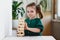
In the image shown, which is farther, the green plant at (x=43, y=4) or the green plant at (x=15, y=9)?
the green plant at (x=43, y=4)

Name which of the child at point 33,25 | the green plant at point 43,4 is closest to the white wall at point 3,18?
the child at point 33,25

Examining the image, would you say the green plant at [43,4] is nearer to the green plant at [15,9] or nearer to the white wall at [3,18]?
the green plant at [15,9]

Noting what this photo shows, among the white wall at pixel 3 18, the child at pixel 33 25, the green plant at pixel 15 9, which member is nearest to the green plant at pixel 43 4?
the child at pixel 33 25

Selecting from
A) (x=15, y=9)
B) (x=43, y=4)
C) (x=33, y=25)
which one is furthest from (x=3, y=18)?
(x=43, y=4)

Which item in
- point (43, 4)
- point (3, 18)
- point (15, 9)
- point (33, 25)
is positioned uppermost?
point (43, 4)

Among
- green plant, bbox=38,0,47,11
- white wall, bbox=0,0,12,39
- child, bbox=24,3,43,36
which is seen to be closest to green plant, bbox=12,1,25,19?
child, bbox=24,3,43,36

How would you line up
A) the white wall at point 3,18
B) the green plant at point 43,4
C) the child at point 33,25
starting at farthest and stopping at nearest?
the green plant at point 43,4, the child at point 33,25, the white wall at point 3,18

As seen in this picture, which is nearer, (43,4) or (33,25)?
(33,25)

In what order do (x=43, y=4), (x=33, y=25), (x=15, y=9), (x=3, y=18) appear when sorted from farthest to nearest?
(x=43, y=4)
(x=15, y=9)
(x=33, y=25)
(x=3, y=18)

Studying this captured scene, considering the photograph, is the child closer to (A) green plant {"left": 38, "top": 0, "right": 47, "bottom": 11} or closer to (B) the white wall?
(A) green plant {"left": 38, "top": 0, "right": 47, "bottom": 11}

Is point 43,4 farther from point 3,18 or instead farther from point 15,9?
point 3,18

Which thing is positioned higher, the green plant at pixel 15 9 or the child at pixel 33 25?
the green plant at pixel 15 9

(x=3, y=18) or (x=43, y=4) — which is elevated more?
(x=43, y=4)

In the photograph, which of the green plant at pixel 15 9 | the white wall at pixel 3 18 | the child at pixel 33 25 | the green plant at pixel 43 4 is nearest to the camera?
the white wall at pixel 3 18
